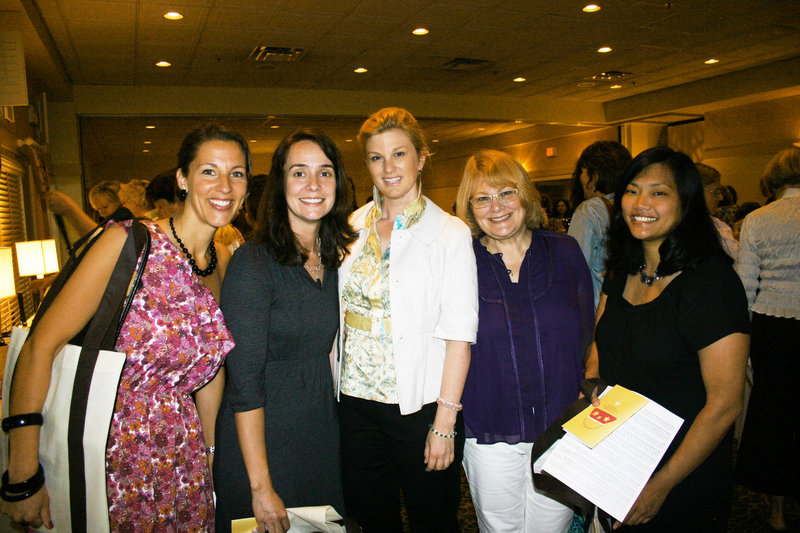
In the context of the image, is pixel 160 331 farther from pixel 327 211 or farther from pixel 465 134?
pixel 465 134

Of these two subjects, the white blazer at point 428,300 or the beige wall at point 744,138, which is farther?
the beige wall at point 744,138

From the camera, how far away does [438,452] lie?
1884 mm

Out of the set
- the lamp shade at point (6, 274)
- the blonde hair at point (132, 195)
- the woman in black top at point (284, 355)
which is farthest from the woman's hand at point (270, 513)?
the blonde hair at point (132, 195)

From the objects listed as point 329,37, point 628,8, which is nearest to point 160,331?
point 329,37

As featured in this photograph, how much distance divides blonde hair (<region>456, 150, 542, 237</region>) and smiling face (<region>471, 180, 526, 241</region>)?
20mm

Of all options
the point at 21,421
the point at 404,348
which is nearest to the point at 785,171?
the point at 404,348

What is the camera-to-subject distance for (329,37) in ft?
22.2

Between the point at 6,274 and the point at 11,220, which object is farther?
the point at 11,220

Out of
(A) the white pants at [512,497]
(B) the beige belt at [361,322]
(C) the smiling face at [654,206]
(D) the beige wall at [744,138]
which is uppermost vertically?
(D) the beige wall at [744,138]

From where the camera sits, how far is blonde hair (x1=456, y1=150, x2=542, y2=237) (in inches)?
81.7

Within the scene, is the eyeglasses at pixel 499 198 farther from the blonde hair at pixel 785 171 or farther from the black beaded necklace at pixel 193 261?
the blonde hair at pixel 785 171

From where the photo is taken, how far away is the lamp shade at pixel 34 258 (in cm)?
415

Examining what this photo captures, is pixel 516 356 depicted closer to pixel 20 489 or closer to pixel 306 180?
pixel 306 180

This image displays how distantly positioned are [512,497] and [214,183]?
1.61m
